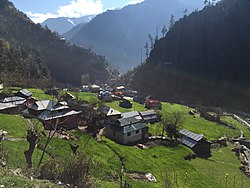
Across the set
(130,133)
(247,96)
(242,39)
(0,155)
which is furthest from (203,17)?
(0,155)

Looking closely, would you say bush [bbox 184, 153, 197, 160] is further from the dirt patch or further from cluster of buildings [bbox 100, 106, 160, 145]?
the dirt patch

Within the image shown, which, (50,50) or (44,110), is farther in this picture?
(50,50)

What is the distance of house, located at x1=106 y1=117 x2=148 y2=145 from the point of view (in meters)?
47.2

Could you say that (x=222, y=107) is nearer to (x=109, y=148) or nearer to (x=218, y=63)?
(x=218, y=63)

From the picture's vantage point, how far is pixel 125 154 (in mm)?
39438

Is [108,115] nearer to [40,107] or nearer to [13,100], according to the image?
[40,107]

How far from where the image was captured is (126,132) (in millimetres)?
47281

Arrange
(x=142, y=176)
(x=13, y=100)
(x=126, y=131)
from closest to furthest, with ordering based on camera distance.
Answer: (x=142, y=176) < (x=126, y=131) < (x=13, y=100)

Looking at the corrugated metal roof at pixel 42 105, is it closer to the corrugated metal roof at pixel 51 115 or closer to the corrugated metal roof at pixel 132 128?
the corrugated metal roof at pixel 51 115

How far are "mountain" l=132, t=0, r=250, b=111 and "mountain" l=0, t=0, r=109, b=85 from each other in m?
49.0

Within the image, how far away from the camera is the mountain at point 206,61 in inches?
4439

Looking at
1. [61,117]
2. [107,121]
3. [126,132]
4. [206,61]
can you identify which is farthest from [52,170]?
[206,61]

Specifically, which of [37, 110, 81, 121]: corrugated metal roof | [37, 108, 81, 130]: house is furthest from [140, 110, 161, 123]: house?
[37, 110, 81, 121]: corrugated metal roof

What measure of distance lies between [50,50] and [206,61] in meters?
98.3
